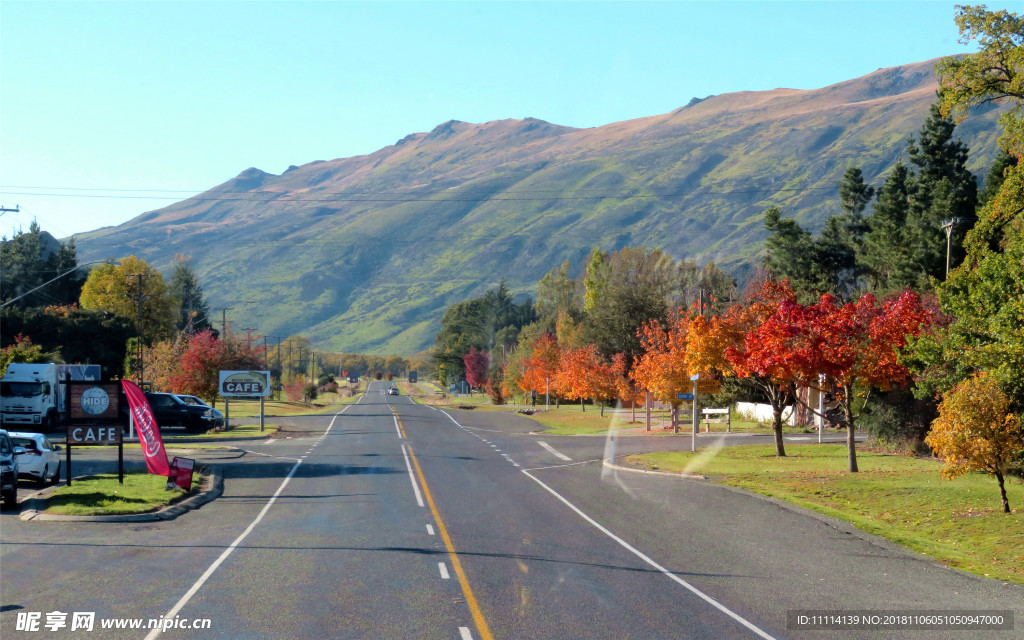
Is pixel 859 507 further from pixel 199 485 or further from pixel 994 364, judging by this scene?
pixel 199 485

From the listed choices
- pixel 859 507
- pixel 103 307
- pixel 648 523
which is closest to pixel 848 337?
pixel 859 507

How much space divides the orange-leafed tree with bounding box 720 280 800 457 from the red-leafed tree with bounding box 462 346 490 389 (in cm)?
10892

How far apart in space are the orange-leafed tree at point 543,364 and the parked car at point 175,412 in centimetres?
4141

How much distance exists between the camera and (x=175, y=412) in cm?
5094

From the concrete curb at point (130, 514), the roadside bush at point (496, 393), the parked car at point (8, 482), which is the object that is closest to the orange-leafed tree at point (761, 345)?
the concrete curb at point (130, 514)

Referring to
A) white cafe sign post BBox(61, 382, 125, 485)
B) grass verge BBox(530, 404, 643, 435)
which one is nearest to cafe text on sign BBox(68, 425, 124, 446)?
white cafe sign post BBox(61, 382, 125, 485)

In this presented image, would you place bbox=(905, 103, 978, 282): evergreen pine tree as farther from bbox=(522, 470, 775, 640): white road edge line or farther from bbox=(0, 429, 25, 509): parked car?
bbox=(0, 429, 25, 509): parked car

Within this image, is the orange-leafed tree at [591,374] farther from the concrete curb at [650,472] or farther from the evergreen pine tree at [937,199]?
the concrete curb at [650,472]

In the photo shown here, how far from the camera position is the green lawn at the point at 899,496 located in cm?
1700

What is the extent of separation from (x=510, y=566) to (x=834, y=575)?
5.24 metres

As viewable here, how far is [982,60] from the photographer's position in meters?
29.2

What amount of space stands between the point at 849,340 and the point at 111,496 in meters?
22.3

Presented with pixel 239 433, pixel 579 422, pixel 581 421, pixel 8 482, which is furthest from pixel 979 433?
pixel 581 421

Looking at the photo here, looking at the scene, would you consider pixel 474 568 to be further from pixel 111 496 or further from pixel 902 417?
pixel 902 417
